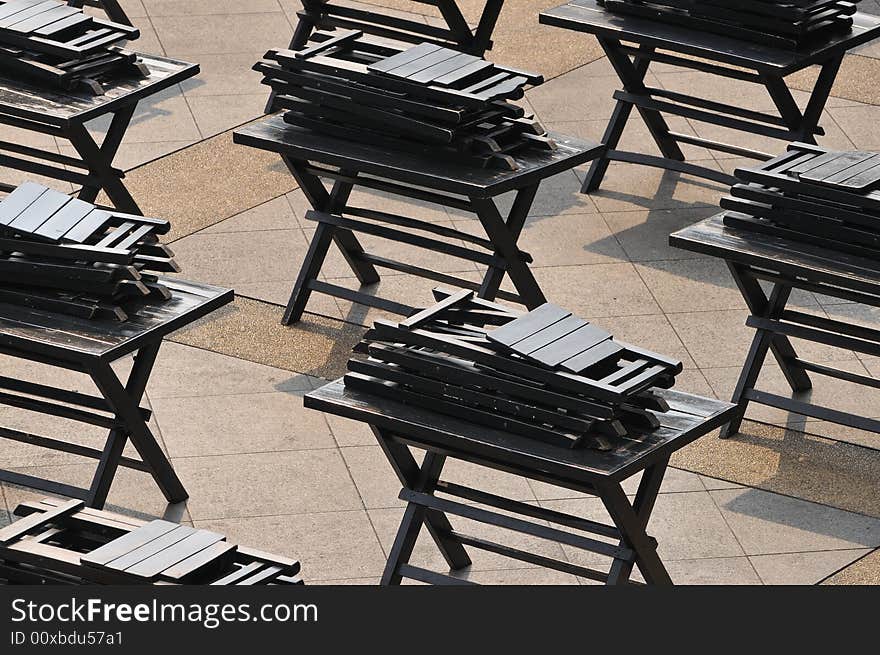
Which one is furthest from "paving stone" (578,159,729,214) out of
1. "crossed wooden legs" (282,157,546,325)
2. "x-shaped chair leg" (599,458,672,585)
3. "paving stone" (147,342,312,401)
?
"x-shaped chair leg" (599,458,672,585)

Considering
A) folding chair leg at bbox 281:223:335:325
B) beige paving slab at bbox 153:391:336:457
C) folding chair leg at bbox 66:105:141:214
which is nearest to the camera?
beige paving slab at bbox 153:391:336:457

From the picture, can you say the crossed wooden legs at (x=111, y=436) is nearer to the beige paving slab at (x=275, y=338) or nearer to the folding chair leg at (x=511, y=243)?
the beige paving slab at (x=275, y=338)

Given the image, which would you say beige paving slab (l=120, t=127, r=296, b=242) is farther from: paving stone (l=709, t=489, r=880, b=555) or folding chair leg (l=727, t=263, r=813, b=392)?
paving stone (l=709, t=489, r=880, b=555)

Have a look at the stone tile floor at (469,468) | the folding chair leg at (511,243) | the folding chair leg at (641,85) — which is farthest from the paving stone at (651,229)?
the folding chair leg at (511,243)

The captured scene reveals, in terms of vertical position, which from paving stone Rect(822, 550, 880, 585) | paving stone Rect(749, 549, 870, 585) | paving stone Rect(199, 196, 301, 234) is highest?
paving stone Rect(822, 550, 880, 585)

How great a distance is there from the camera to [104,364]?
5.57m

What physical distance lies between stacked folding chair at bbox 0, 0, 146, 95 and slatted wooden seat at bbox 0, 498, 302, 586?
7.82 feet

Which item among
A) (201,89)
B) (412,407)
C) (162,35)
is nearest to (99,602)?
(412,407)

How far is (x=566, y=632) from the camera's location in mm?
4578

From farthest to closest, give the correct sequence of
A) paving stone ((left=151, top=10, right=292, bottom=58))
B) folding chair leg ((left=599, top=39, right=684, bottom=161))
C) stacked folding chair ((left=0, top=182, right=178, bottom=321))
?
paving stone ((left=151, top=10, right=292, bottom=58)) < folding chair leg ((left=599, top=39, right=684, bottom=161)) < stacked folding chair ((left=0, top=182, right=178, bottom=321))

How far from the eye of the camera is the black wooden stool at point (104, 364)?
5.59m

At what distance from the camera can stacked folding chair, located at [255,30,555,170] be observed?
657cm

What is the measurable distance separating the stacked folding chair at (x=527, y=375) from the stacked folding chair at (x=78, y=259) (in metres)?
0.90

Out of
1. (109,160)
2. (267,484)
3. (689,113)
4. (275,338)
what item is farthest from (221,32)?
(267,484)
